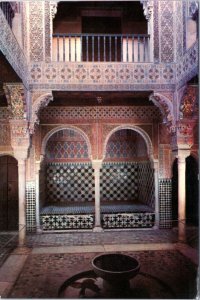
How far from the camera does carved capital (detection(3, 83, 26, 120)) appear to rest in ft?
22.7

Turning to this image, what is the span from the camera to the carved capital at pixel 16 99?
6.93 meters

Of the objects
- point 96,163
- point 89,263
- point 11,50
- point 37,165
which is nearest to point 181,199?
point 96,163

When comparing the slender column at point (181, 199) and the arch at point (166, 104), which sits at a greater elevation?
the arch at point (166, 104)

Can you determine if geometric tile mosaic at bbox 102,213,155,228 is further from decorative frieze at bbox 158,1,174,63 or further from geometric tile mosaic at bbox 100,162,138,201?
decorative frieze at bbox 158,1,174,63

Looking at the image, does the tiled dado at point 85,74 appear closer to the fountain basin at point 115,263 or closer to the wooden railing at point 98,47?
the wooden railing at point 98,47

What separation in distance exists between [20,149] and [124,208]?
370cm

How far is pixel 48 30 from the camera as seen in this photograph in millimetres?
7605

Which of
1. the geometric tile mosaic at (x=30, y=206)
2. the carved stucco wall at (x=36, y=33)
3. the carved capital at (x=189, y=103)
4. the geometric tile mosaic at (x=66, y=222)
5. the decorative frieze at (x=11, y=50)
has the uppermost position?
the carved stucco wall at (x=36, y=33)

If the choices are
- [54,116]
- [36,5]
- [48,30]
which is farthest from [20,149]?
[36,5]

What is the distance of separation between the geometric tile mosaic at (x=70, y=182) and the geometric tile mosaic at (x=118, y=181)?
1.53 feet

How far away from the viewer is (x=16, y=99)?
7160 millimetres

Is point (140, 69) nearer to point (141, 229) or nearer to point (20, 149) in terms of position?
point (20, 149)

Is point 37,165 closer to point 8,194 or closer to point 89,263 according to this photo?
point 8,194

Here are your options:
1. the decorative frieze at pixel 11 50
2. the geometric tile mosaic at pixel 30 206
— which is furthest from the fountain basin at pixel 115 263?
the geometric tile mosaic at pixel 30 206
